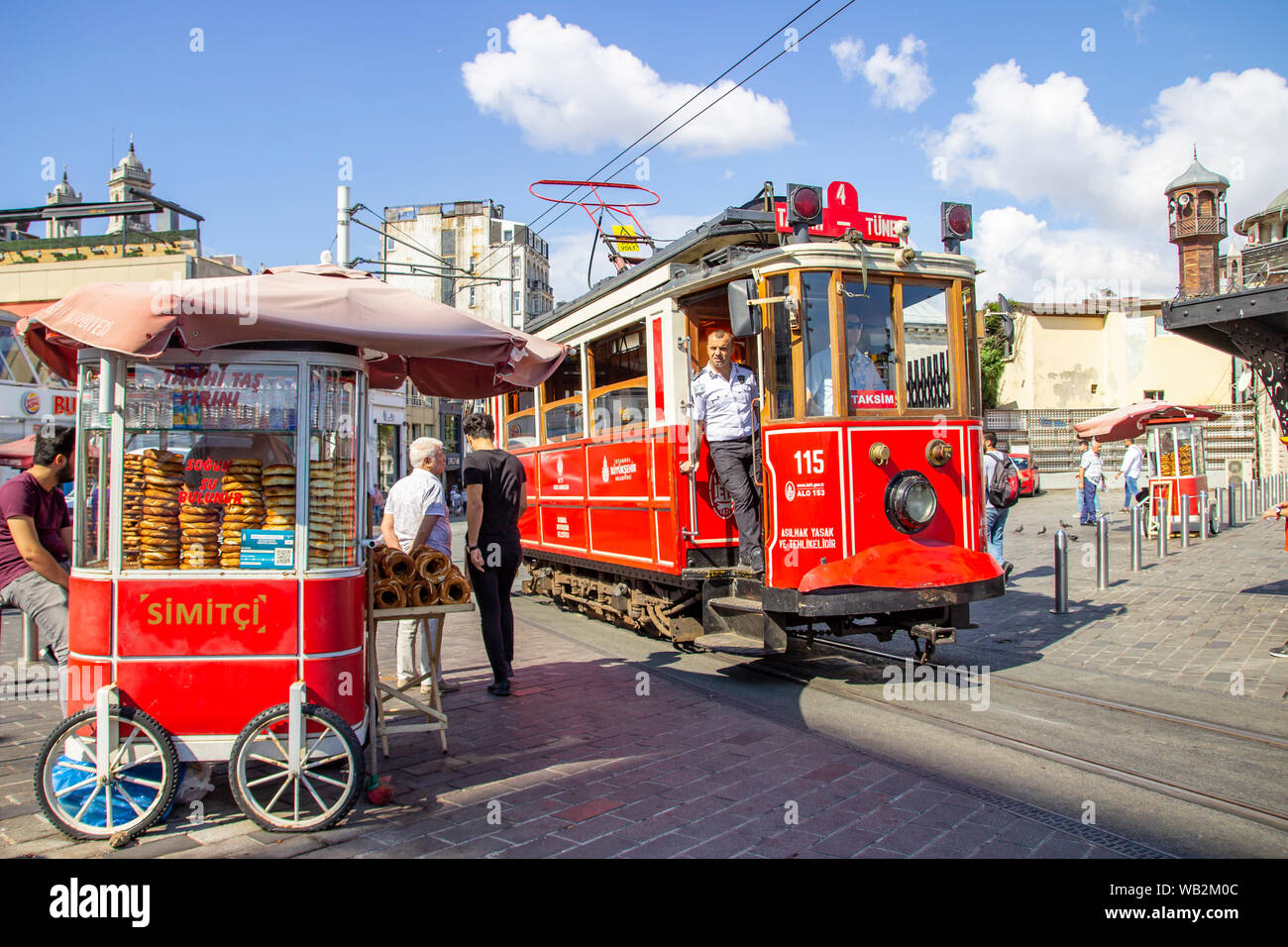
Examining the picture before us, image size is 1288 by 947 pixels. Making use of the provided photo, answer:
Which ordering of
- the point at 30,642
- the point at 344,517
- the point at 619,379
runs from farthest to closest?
the point at 619,379, the point at 30,642, the point at 344,517

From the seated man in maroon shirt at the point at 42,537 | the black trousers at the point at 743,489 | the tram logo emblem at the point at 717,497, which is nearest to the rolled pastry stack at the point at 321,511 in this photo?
the seated man in maroon shirt at the point at 42,537

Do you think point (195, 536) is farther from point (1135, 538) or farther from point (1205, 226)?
point (1205, 226)

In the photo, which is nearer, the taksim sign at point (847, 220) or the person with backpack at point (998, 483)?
the taksim sign at point (847, 220)

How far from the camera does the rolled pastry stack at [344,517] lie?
177 inches

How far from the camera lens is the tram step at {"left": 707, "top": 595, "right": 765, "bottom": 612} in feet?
22.5

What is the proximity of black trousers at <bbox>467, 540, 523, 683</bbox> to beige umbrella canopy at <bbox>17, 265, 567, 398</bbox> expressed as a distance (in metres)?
2.37

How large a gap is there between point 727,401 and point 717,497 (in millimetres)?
973

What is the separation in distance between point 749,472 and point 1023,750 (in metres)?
2.96

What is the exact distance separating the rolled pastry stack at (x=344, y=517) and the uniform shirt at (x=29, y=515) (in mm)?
1853

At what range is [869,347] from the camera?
274 inches

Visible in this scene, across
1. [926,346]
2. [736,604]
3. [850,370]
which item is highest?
[926,346]

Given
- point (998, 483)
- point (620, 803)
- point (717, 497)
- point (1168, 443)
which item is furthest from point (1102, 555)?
point (620, 803)

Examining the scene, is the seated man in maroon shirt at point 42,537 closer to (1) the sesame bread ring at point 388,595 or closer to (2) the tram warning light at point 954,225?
(1) the sesame bread ring at point 388,595
